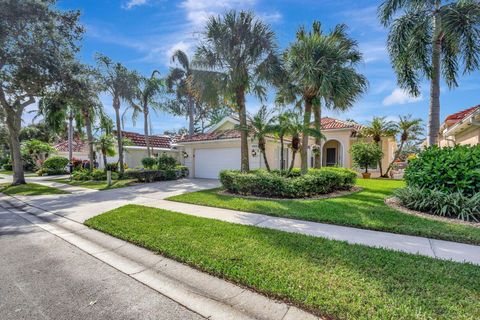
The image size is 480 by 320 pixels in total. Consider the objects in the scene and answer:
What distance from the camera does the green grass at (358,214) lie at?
4992mm

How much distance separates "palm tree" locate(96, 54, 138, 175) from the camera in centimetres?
1736

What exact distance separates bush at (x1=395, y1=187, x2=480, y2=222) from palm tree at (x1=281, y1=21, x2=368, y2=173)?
443 cm

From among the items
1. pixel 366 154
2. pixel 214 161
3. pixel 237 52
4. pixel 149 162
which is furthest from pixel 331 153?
pixel 149 162

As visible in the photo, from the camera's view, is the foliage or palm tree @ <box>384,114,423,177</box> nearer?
the foliage

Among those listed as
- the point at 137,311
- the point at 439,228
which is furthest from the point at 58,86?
the point at 439,228

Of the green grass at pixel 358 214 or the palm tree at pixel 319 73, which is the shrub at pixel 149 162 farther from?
the palm tree at pixel 319 73

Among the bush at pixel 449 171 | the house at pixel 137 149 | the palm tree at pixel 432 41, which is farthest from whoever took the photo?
the house at pixel 137 149

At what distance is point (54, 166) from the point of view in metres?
24.7

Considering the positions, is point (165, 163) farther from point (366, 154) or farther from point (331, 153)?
point (331, 153)

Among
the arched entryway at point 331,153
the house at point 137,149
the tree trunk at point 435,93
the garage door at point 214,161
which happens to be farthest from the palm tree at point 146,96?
the tree trunk at point 435,93

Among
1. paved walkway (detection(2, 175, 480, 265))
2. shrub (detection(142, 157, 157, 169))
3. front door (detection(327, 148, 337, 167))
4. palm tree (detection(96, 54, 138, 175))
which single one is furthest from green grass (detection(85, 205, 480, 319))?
front door (detection(327, 148, 337, 167))

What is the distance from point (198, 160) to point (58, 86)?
10023 millimetres

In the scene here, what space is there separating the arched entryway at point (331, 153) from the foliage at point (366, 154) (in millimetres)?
3569

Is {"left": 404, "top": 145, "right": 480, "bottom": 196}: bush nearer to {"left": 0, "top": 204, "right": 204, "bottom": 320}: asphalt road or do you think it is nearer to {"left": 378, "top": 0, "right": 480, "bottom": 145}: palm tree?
{"left": 378, "top": 0, "right": 480, "bottom": 145}: palm tree
